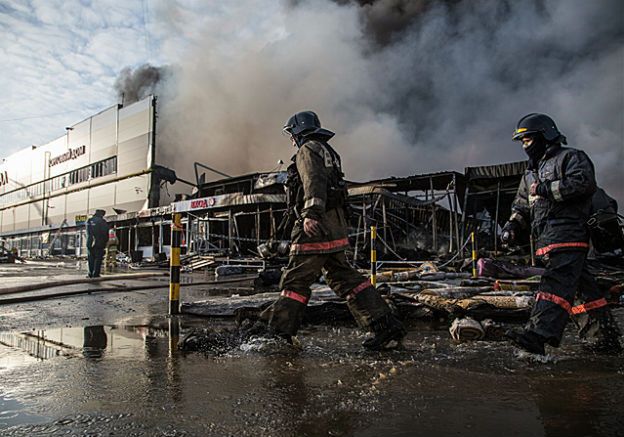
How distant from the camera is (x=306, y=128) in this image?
10.9 feet

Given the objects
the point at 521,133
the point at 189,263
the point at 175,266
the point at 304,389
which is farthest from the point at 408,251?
the point at 304,389

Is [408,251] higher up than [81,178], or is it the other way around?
[81,178]

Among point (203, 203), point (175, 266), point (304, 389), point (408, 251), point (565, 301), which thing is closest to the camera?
point (304, 389)

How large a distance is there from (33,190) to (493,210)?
44137mm

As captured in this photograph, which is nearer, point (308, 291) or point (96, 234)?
point (308, 291)

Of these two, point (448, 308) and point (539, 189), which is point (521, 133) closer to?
point (539, 189)

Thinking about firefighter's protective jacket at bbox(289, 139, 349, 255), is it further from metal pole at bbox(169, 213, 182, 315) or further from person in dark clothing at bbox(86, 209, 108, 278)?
person in dark clothing at bbox(86, 209, 108, 278)

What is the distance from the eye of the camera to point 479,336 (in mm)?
3250

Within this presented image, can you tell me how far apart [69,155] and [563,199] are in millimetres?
42056

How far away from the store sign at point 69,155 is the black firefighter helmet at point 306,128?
1474 inches

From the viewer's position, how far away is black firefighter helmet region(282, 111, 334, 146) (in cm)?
331

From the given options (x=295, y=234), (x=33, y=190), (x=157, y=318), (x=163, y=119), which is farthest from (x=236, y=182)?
(x=33, y=190)

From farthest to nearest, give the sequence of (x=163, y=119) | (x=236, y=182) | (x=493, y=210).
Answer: (x=163, y=119), (x=236, y=182), (x=493, y=210)

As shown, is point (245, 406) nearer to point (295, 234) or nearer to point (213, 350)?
point (213, 350)
